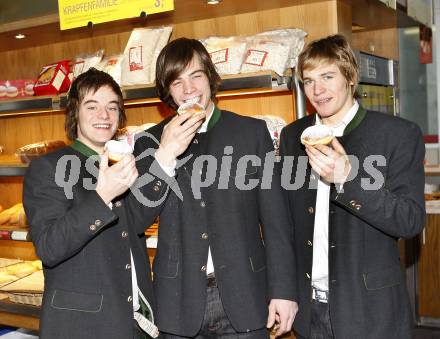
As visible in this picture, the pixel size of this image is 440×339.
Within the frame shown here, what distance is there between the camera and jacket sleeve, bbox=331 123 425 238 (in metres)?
2.03

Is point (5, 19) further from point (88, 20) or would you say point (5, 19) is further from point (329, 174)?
point (329, 174)

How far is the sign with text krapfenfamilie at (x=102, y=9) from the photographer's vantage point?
9.45 feet

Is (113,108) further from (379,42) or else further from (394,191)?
(379,42)

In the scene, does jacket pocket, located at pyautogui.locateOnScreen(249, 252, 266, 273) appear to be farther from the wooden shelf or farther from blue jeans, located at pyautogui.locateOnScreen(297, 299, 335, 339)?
the wooden shelf

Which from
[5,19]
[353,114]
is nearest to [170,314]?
[353,114]

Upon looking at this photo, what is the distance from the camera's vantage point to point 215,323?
7.34 feet

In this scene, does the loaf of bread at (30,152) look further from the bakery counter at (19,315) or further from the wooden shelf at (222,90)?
the bakery counter at (19,315)

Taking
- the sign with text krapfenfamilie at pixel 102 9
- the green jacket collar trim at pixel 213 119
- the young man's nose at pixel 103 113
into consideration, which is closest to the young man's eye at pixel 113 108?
the young man's nose at pixel 103 113

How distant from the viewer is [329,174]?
6.63 ft

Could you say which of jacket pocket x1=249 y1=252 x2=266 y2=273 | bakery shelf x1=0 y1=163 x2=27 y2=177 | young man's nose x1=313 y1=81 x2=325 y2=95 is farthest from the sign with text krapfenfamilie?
jacket pocket x1=249 y1=252 x2=266 y2=273

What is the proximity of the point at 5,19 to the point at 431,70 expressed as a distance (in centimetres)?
727

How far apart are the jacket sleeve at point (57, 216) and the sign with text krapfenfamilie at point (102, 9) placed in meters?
1.08

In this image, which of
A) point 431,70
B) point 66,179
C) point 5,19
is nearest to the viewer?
point 66,179

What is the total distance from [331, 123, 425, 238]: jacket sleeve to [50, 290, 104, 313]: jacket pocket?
38.3 inches
